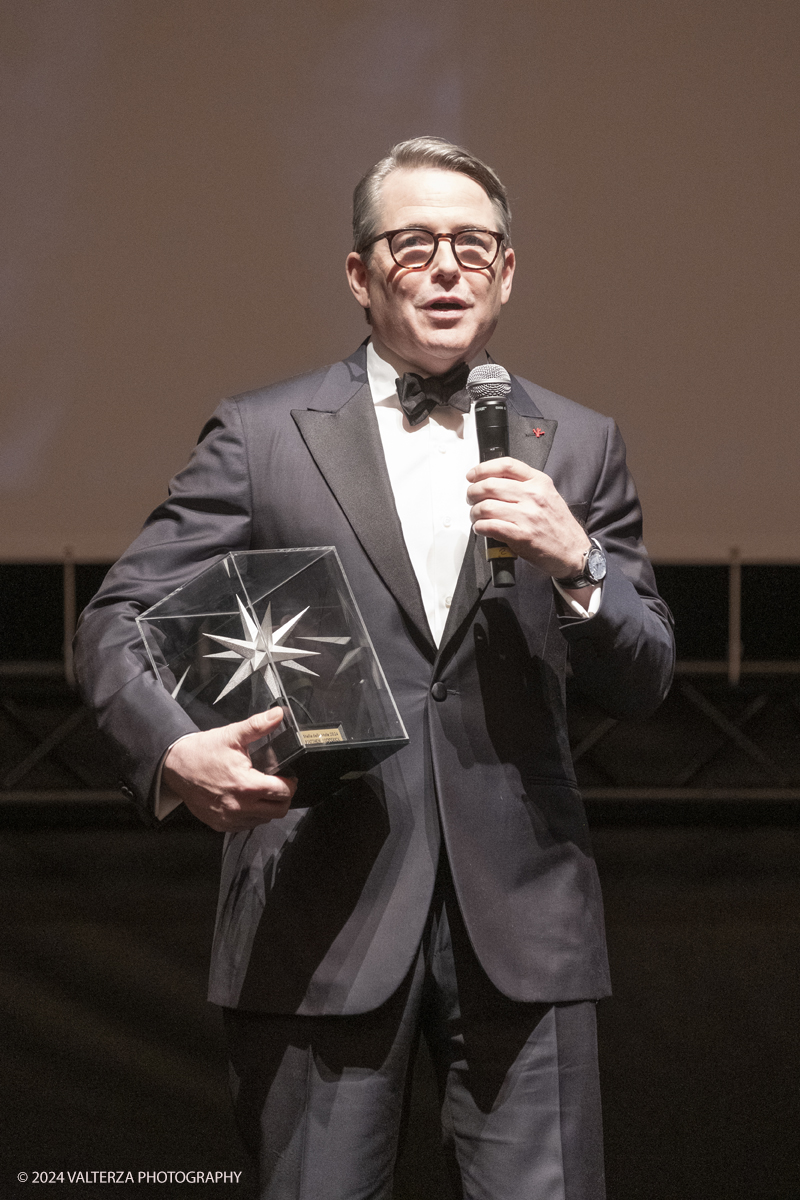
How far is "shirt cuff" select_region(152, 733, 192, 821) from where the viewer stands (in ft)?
3.95

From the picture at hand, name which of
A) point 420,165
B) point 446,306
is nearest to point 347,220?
point 420,165

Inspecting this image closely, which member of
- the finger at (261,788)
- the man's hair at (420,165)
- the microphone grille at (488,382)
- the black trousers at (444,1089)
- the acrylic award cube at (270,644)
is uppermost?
the man's hair at (420,165)

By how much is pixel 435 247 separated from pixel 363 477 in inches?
11.3

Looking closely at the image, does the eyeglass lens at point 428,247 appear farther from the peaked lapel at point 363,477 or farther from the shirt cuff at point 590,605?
the shirt cuff at point 590,605

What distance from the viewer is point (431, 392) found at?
1401mm

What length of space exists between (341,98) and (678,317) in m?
1.42

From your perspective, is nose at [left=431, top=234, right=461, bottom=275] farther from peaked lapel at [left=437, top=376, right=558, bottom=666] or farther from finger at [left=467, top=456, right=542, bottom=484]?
finger at [left=467, top=456, right=542, bottom=484]

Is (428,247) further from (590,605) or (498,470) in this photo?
(590,605)

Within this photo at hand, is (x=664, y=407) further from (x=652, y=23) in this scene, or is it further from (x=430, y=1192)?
(x=430, y=1192)

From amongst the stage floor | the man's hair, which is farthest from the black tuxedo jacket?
the stage floor

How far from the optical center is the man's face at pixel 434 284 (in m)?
1.37

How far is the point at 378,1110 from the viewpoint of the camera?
1272 millimetres

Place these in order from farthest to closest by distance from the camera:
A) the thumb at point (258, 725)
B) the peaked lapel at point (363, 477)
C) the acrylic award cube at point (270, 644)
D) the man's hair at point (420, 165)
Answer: the man's hair at point (420, 165), the peaked lapel at point (363, 477), the acrylic award cube at point (270, 644), the thumb at point (258, 725)

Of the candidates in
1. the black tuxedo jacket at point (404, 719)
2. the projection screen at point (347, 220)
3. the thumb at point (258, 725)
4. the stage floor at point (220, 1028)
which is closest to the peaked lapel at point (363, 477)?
the black tuxedo jacket at point (404, 719)
